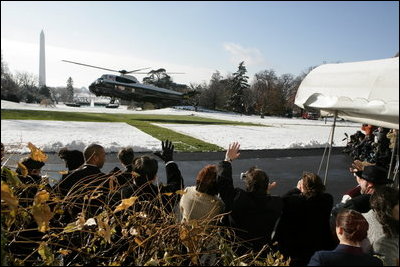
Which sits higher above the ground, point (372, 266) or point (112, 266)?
point (112, 266)

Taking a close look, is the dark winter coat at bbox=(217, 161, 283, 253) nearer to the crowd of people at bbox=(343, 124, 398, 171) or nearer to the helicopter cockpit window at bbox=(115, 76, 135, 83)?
the crowd of people at bbox=(343, 124, 398, 171)

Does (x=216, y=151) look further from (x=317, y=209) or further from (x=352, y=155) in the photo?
(x=317, y=209)

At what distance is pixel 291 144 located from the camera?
677 inches

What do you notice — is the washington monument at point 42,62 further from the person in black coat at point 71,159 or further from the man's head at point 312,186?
the man's head at point 312,186

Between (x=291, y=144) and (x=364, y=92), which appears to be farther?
(x=291, y=144)

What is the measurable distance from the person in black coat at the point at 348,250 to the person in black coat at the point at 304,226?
110 cm

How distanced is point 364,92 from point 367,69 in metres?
0.39

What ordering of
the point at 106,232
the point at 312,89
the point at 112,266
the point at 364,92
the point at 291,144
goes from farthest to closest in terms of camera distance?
the point at 291,144
the point at 312,89
the point at 364,92
the point at 106,232
the point at 112,266

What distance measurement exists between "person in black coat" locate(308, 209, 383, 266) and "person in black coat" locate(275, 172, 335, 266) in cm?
110

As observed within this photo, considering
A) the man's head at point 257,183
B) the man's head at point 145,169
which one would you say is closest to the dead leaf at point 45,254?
the man's head at point 145,169

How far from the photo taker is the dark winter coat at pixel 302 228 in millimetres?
→ 3586

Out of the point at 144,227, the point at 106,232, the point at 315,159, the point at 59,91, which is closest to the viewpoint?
the point at 106,232

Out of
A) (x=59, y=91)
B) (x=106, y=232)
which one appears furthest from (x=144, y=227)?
(x=59, y=91)

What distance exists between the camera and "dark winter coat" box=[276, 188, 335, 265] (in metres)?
3.59
